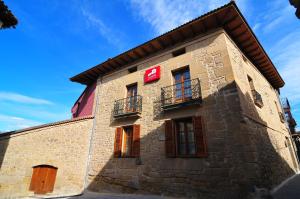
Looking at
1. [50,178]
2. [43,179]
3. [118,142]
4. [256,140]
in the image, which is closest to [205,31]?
[256,140]

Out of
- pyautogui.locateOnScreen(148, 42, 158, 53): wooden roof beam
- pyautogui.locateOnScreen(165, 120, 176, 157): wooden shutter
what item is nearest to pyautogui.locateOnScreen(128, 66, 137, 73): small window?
pyautogui.locateOnScreen(148, 42, 158, 53): wooden roof beam

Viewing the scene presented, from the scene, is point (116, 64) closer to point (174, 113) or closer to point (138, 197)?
point (174, 113)

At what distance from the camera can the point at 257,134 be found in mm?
6273

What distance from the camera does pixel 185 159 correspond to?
20.3ft

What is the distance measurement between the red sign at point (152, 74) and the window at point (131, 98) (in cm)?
100

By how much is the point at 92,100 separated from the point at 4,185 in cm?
619

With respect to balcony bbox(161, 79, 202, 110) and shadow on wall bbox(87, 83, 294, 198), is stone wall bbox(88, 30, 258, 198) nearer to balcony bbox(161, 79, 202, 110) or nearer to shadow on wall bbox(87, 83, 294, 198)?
shadow on wall bbox(87, 83, 294, 198)

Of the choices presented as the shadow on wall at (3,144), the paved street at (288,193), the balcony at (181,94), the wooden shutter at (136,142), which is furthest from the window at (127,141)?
the shadow on wall at (3,144)

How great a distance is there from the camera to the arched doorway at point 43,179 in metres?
8.54

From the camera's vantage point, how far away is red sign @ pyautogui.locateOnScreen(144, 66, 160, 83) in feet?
27.2

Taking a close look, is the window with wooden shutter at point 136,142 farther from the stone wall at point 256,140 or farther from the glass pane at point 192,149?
the stone wall at point 256,140

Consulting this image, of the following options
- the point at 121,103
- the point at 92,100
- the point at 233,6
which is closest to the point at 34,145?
the point at 92,100

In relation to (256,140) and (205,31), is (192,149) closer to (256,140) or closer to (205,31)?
(256,140)

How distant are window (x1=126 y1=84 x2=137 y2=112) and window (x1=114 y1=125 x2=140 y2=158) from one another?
3.16 ft
